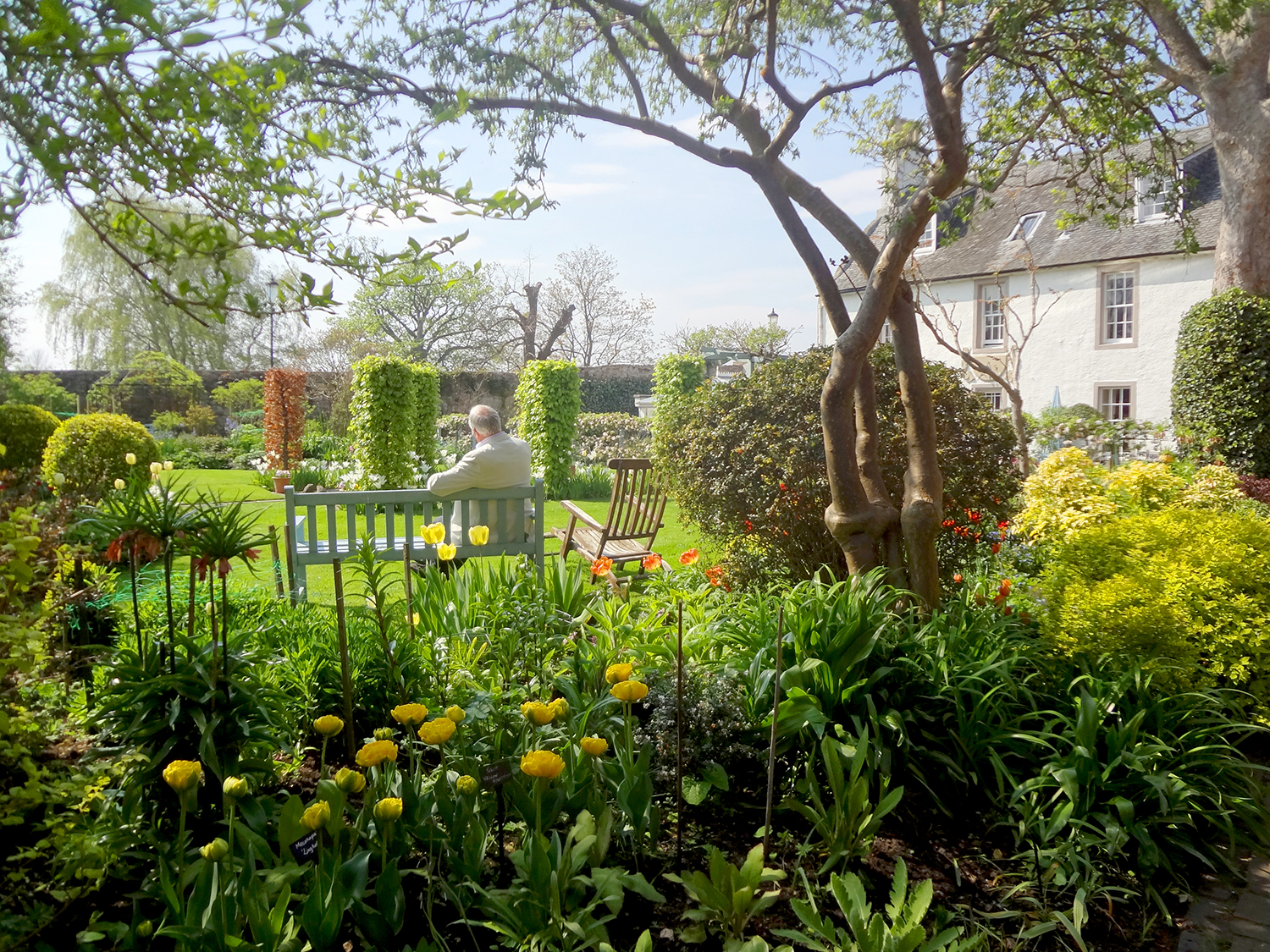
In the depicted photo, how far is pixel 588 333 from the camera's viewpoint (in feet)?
115

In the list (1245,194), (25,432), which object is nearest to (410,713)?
(1245,194)

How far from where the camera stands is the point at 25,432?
11.2 metres

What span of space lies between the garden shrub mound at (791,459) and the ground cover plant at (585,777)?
1.55 metres

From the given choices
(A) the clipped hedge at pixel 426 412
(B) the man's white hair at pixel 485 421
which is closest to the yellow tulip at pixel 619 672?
(B) the man's white hair at pixel 485 421

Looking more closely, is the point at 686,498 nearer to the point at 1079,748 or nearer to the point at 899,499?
the point at 899,499

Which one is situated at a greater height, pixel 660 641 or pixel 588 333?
pixel 588 333

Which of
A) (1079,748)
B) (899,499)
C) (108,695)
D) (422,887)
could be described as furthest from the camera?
(899,499)

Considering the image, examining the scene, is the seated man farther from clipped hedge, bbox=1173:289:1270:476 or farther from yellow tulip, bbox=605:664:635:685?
clipped hedge, bbox=1173:289:1270:476

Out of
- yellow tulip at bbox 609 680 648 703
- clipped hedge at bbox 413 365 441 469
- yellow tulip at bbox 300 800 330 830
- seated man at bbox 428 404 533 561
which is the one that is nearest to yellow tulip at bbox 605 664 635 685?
yellow tulip at bbox 609 680 648 703

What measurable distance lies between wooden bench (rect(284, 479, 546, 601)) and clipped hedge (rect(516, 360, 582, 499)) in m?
7.23

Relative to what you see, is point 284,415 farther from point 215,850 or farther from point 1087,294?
point 1087,294

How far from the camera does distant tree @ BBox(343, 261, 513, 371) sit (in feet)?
105

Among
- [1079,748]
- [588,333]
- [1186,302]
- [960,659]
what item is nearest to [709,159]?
[960,659]

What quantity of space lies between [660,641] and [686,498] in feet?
8.77
